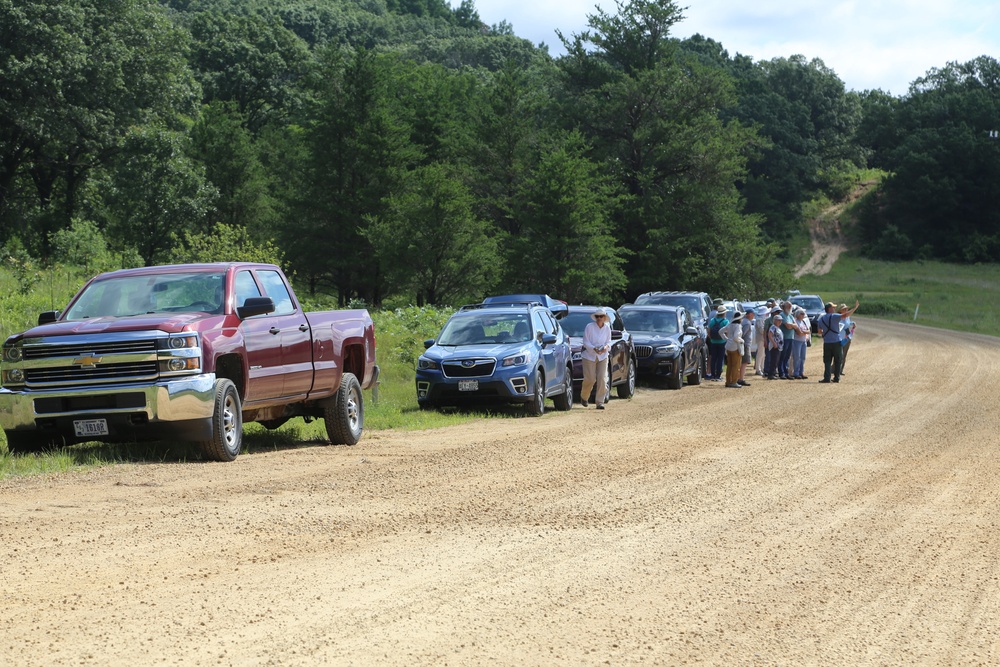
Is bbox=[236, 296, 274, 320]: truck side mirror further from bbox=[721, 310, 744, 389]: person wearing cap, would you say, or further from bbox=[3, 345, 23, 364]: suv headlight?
bbox=[721, 310, 744, 389]: person wearing cap

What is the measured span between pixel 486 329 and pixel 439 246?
2949 cm

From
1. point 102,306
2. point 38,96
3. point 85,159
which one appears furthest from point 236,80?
point 102,306

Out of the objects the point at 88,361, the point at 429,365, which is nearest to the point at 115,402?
the point at 88,361

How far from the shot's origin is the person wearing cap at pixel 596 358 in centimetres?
2158

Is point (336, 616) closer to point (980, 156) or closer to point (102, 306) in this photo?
point (102, 306)

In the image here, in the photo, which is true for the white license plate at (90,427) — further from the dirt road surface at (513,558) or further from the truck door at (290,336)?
the truck door at (290,336)

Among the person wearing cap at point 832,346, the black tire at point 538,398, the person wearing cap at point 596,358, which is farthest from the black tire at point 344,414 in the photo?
the person wearing cap at point 832,346

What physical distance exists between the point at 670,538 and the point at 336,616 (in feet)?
10.6

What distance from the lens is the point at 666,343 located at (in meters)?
26.8

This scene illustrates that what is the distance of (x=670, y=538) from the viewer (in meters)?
8.80

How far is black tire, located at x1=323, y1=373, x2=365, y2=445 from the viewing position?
14.6 m

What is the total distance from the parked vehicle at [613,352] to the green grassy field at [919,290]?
37171 millimetres

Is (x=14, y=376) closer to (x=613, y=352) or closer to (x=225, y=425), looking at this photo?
(x=225, y=425)

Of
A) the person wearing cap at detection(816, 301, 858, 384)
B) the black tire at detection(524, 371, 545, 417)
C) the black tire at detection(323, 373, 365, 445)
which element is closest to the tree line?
the person wearing cap at detection(816, 301, 858, 384)
